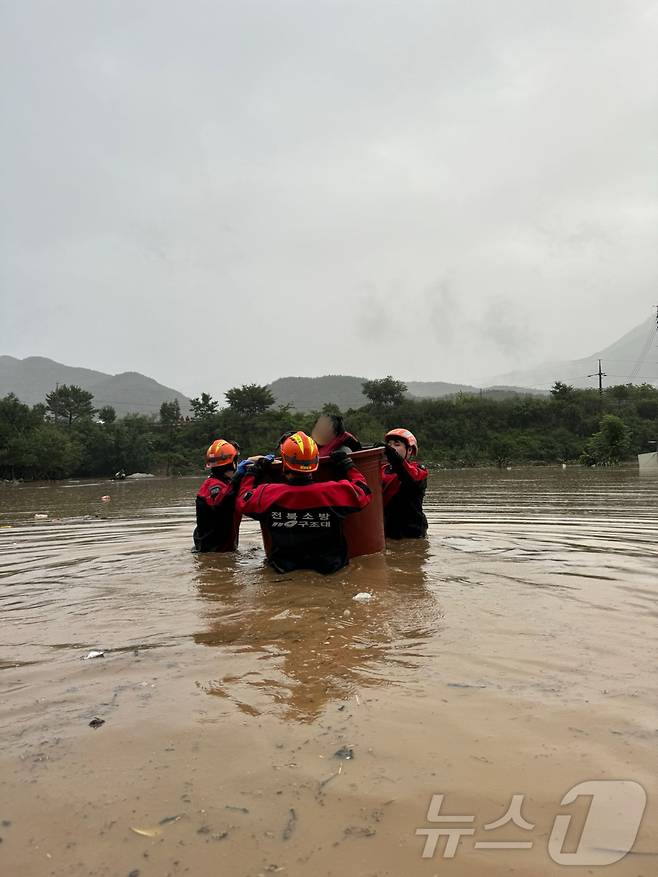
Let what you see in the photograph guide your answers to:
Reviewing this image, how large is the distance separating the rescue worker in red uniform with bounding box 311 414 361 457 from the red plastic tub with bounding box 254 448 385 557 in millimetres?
294

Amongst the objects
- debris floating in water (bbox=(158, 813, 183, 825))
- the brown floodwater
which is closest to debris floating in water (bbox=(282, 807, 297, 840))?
the brown floodwater

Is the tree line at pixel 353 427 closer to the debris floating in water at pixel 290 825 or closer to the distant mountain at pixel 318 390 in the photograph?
the debris floating in water at pixel 290 825

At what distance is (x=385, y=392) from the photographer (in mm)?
54094

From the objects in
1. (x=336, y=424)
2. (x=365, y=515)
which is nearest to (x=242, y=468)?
(x=336, y=424)

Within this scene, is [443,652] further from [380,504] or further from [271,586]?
[380,504]

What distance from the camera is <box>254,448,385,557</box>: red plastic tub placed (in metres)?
5.89

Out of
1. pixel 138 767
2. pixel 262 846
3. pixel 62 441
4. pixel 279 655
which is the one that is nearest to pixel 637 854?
pixel 262 846

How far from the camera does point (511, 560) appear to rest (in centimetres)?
614

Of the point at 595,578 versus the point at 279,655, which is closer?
the point at 279,655

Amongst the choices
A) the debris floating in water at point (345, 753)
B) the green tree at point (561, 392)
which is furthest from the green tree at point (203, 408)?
the debris floating in water at point (345, 753)

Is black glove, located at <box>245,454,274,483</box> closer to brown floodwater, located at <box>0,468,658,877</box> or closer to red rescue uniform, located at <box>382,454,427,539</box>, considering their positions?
brown floodwater, located at <box>0,468,658,877</box>

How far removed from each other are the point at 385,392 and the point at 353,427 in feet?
26.2

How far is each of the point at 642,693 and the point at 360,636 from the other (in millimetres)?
1505

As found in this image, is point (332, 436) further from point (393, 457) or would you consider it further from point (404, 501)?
point (404, 501)
